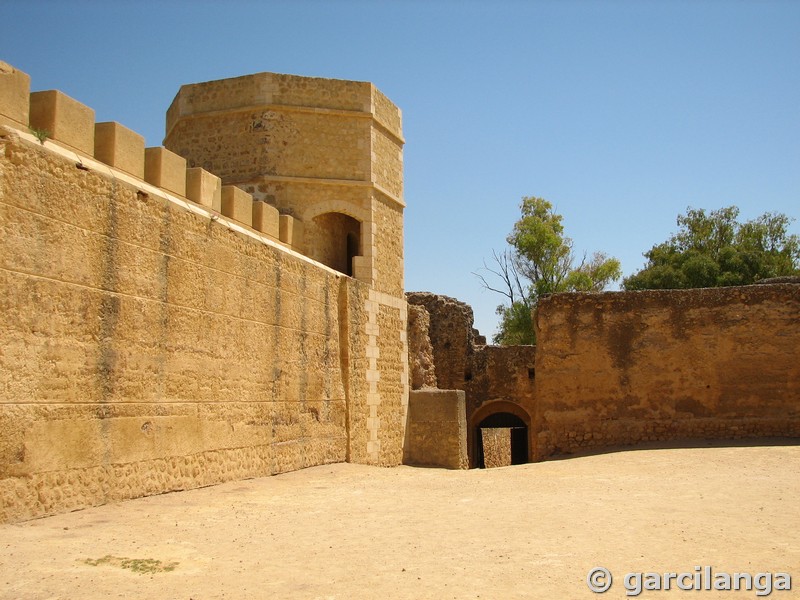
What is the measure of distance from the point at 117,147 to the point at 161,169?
0.78 meters

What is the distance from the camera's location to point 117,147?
8.32m

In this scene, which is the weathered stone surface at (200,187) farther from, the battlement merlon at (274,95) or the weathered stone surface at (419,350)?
the weathered stone surface at (419,350)

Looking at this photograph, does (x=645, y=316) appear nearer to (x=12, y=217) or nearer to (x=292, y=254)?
(x=292, y=254)

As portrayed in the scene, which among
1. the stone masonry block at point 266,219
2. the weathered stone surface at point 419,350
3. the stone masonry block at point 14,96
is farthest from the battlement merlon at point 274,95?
the stone masonry block at point 14,96

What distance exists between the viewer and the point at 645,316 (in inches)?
549

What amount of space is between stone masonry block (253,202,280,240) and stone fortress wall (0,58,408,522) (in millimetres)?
35

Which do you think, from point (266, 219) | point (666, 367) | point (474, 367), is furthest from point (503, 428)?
point (266, 219)

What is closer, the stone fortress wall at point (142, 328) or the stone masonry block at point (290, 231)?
the stone fortress wall at point (142, 328)

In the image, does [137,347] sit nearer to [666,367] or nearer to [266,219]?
[266,219]

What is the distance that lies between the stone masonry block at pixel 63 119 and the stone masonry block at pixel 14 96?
0.35m

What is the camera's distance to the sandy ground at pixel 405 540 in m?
4.44

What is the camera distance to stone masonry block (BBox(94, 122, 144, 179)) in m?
8.23

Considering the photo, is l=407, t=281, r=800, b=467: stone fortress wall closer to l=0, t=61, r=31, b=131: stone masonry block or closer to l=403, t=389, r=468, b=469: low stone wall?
l=403, t=389, r=468, b=469: low stone wall

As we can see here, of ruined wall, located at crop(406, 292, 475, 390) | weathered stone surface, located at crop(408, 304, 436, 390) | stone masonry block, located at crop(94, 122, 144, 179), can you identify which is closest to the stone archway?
ruined wall, located at crop(406, 292, 475, 390)
